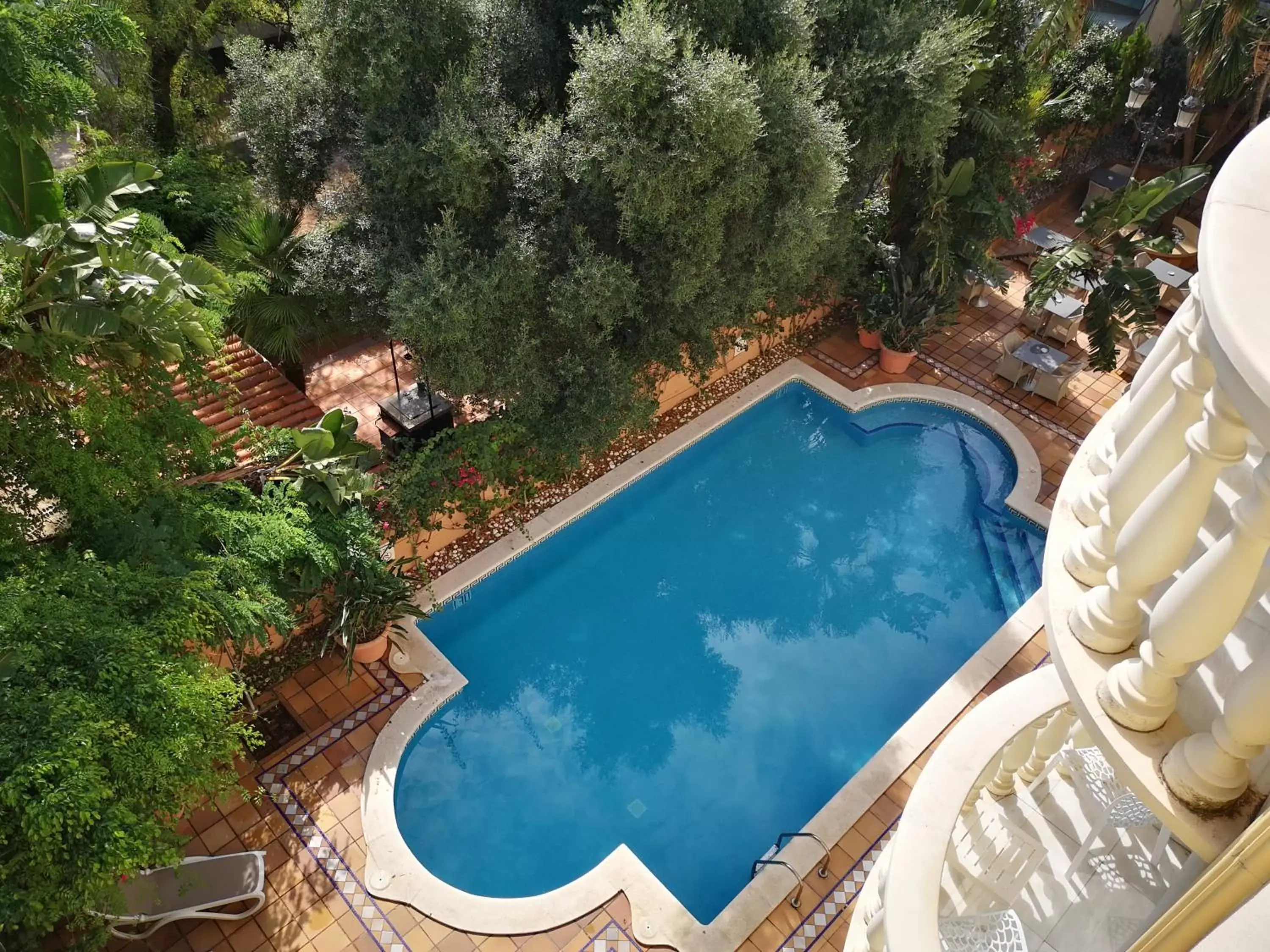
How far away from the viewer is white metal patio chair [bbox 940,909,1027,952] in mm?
5934

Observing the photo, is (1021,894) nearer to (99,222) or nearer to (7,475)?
(7,475)

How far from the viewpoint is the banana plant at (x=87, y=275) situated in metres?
6.90

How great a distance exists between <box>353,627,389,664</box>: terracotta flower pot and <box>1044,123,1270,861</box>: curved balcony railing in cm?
760

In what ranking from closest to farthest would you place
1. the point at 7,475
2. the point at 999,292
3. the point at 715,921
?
1. the point at 7,475
2. the point at 715,921
3. the point at 999,292

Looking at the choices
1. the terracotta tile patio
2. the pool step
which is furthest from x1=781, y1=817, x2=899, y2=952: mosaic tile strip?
the pool step

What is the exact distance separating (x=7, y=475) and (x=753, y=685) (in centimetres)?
793

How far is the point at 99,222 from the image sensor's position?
7.68m

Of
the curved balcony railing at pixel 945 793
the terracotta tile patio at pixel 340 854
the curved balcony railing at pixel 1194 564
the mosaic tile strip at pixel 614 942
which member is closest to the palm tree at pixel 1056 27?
the terracotta tile patio at pixel 340 854

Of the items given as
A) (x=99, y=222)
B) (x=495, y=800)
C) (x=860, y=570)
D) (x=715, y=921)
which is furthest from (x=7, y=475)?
(x=860, y=570)

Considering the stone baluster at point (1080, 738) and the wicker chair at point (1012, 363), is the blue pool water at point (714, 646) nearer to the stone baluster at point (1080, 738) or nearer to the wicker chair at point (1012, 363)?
the wicker chair at point (1012, 363)

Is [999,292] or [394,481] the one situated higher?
[394,481]

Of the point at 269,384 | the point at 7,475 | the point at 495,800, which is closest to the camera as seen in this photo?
the point at 7,475

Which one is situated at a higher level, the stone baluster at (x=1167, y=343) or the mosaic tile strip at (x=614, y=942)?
the stone baluster at (x=1167, y=343)

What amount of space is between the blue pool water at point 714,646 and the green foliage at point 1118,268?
223cm
